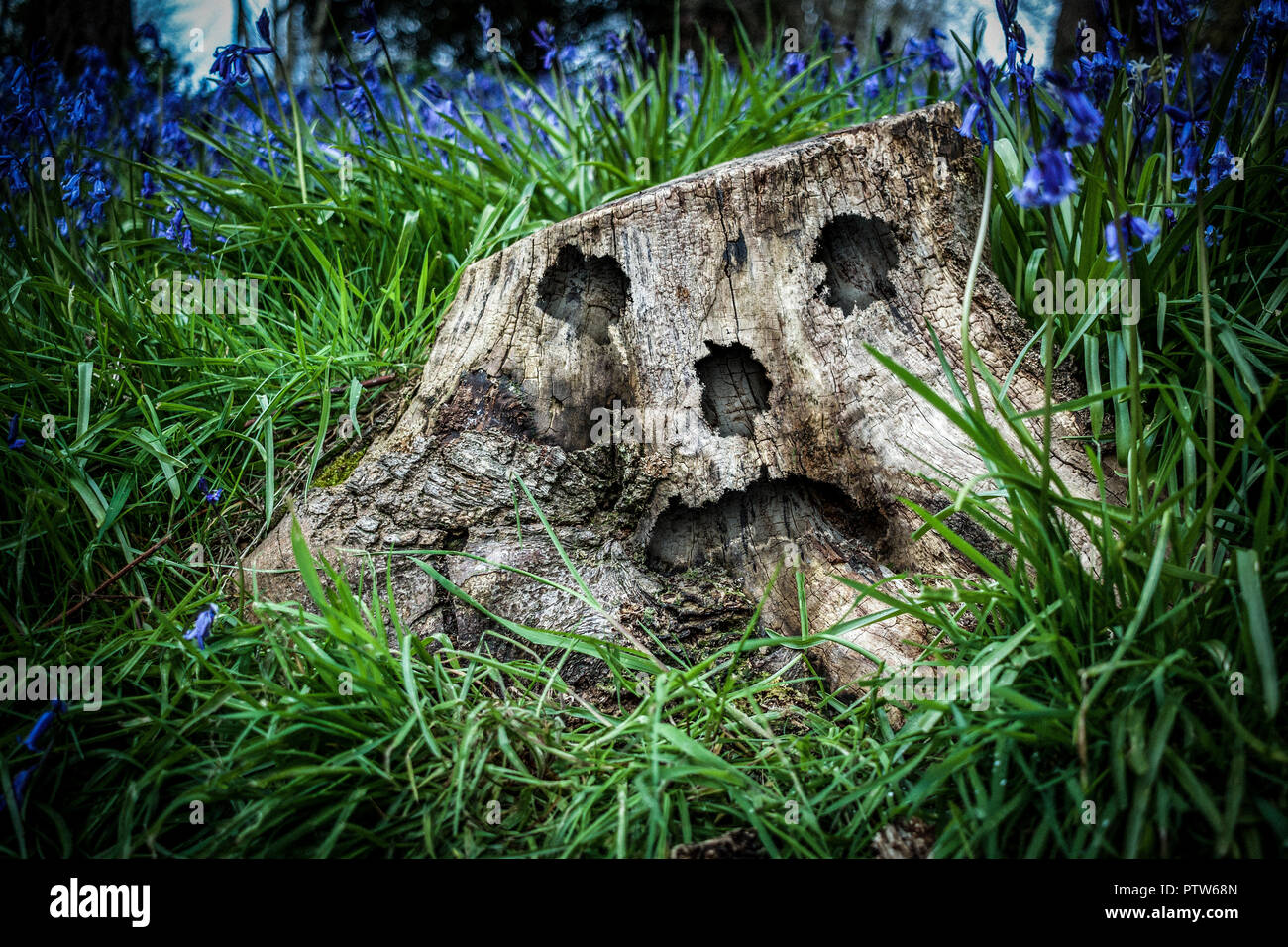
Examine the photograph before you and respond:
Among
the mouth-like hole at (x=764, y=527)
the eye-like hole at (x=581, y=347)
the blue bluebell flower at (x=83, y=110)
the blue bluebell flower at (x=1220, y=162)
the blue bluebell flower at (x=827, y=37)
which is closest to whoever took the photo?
the blue bluebell flower at (x=1220, y=162)

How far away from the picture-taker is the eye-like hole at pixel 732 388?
6.30ft

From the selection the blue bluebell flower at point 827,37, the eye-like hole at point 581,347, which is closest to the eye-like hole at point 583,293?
the eye-like hole at point 581,347

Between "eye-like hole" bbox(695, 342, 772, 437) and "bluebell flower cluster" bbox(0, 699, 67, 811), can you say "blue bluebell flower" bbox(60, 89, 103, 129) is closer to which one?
"bluebell flower cluster" bbox(0, 699, 67, 811)

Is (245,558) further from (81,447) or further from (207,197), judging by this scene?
(207,197)

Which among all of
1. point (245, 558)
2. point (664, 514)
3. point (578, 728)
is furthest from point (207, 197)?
point (578, 728)

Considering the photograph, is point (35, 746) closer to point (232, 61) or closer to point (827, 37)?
point (232, 61)

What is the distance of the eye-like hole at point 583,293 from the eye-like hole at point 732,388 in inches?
12.6

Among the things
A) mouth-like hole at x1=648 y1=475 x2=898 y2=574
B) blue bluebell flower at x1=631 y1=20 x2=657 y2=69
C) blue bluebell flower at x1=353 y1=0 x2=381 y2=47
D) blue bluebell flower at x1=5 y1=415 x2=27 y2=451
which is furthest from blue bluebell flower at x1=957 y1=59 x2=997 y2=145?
blue bluebell flower at x1=5 y1=415 x2=27 y2=451

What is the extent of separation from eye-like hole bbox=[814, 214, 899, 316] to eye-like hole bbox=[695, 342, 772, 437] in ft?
0.92

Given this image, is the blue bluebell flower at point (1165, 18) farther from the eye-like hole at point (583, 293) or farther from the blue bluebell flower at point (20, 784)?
the blue bluebell flower at point (20, 784)

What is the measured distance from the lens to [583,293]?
2062mm

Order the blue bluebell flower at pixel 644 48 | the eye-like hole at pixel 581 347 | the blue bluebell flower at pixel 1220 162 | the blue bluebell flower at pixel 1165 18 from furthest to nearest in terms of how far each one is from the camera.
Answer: the blue bluebell flower at pixel 644 48, the eye-like hole at pixel 581 347, the blue bluebell flower at pixel 1220 162, the blue bluebell flower at pixel 1165 18

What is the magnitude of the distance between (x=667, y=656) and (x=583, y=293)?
3.39ft
